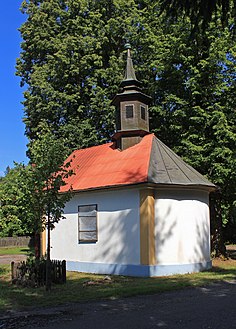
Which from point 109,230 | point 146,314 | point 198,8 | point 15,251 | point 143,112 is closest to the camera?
point 198,8

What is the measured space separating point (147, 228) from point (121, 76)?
11.8m

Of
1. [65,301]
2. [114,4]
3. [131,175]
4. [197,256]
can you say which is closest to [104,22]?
[114,4]

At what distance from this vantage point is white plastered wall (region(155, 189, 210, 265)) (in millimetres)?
15320

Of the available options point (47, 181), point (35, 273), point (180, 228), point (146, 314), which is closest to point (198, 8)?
point (146, 314)

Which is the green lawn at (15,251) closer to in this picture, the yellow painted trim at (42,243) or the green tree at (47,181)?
the yellow painted trim at (42,243)

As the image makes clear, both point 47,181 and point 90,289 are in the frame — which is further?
point 47,181

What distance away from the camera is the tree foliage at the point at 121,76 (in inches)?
775

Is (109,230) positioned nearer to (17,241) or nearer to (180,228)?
(180,228)

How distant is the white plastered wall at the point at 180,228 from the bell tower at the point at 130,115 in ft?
12.8

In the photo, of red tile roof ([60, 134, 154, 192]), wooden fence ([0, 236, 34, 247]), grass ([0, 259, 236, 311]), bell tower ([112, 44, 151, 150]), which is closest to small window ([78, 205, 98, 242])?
red tile roof ([60, 134, 154, 192])

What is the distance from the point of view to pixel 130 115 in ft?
62.2

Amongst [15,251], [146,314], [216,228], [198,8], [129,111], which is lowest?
[15,251]

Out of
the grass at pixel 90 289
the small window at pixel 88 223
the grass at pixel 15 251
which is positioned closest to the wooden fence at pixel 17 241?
the grass at pixel 15 251

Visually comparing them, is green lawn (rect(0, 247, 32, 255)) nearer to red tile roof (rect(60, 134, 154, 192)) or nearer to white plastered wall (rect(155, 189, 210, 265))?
red tile roof (rect(60, 134, 154, 192))
